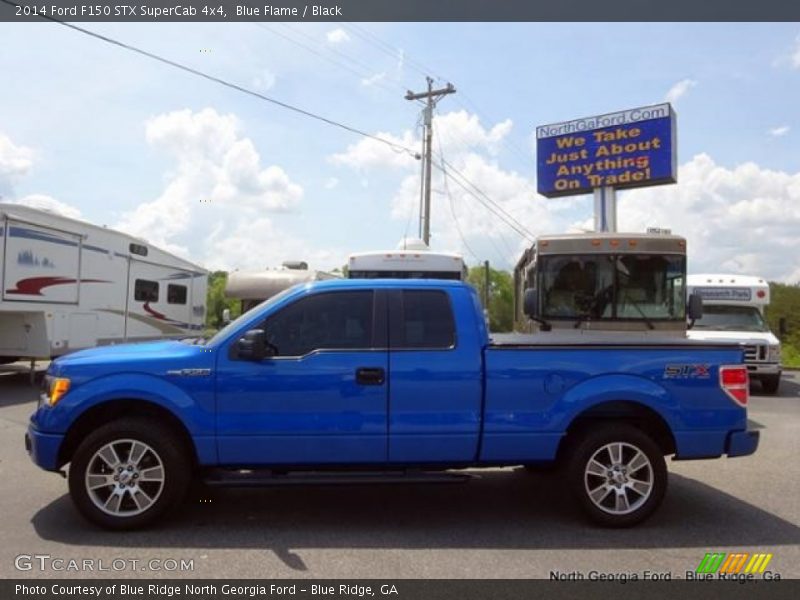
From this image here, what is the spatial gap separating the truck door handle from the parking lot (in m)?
1.11

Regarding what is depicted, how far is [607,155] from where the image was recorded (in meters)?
25.0

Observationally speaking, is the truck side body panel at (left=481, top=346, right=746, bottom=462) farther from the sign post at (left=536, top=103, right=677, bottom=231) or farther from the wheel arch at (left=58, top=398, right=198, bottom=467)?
the sign post at (left=536, top=103, right=677, bottom=231)

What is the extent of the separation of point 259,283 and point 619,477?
45.1 feet

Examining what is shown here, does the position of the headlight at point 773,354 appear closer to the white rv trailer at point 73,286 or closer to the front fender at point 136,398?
the front fender at point 136,398

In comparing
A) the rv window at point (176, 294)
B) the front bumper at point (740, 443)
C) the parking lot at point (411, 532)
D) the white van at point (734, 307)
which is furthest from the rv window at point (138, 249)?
the front bumper at point (740, 443)

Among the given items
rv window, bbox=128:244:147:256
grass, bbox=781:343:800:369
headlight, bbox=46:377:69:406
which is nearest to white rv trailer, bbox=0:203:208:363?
rv window, bbox=128:244:147:256

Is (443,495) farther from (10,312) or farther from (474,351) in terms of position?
(10,312)

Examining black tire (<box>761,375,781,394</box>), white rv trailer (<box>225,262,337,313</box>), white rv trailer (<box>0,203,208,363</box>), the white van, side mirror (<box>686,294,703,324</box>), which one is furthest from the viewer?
white rv trailer (<box>225,262,337,313</box>)

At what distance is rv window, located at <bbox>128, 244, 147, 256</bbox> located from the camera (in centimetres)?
1587

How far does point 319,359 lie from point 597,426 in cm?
221

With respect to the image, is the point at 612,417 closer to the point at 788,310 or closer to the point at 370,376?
the point at 370,376

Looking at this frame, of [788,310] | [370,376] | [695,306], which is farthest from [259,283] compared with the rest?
[788,310]

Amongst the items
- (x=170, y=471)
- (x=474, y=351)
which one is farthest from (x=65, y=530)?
(x=474, y=351)

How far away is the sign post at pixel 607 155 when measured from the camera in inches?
941
